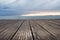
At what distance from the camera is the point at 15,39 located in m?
1.40

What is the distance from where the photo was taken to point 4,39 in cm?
141

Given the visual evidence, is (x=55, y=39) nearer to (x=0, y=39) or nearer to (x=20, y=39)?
(x=20, y=39)

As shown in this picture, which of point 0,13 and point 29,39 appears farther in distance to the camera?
point 0,13

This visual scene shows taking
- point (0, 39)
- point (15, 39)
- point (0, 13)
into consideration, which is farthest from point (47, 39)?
point (0, 13)

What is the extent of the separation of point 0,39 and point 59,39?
1.61 feet

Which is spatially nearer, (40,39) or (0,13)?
(40,39)

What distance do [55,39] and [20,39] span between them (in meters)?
0.29

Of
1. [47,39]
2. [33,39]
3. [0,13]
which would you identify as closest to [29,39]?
[33,39]

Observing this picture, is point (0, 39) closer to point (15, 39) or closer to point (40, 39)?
point (15, 39)

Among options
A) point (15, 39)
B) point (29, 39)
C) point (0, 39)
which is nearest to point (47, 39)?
point (29, 39)

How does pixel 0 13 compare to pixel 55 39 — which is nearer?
pixel 55 39

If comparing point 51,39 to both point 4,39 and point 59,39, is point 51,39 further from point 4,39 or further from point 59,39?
point 4,39

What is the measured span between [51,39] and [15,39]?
30cm

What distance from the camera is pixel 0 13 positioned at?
903cm
